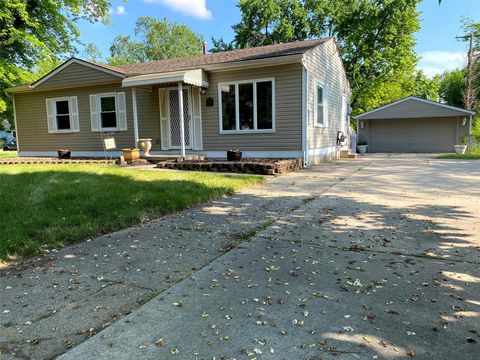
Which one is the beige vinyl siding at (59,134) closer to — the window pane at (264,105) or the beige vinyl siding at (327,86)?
the window pane at (264,105)

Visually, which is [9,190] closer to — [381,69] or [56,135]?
[56,135]

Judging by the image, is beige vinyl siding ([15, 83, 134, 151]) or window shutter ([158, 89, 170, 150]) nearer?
window shutter ([158, 89, 170, 150])

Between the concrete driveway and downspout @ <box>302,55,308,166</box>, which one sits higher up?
downspout @ <box>302,55,308,166</box>

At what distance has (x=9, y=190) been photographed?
21.5 ft

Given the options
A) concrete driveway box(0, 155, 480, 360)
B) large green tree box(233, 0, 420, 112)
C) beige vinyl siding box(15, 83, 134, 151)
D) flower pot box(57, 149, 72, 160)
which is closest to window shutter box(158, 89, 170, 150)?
beige vinyl siding box(15, 83, 134, 151)

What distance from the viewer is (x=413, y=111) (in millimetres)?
23094

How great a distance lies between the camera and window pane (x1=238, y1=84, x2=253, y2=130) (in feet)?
40.3

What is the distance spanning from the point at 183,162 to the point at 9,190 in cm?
515

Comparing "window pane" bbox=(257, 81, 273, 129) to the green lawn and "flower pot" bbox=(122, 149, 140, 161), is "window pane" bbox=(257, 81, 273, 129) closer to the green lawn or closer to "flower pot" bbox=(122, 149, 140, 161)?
the green lawn

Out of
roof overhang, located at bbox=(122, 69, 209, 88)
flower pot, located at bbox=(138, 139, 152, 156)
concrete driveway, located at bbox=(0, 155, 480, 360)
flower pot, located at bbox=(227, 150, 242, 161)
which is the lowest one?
concrete driveway, located at bbox=(0, 155, 480, 360)

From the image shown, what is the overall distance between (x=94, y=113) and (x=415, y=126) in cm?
1909

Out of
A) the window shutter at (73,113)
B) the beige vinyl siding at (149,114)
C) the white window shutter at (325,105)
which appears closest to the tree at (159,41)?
the window shutter at (73,113)

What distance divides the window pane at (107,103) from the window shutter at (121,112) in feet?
1.26

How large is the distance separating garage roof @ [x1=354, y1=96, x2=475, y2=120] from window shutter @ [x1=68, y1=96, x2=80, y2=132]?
17.5m
